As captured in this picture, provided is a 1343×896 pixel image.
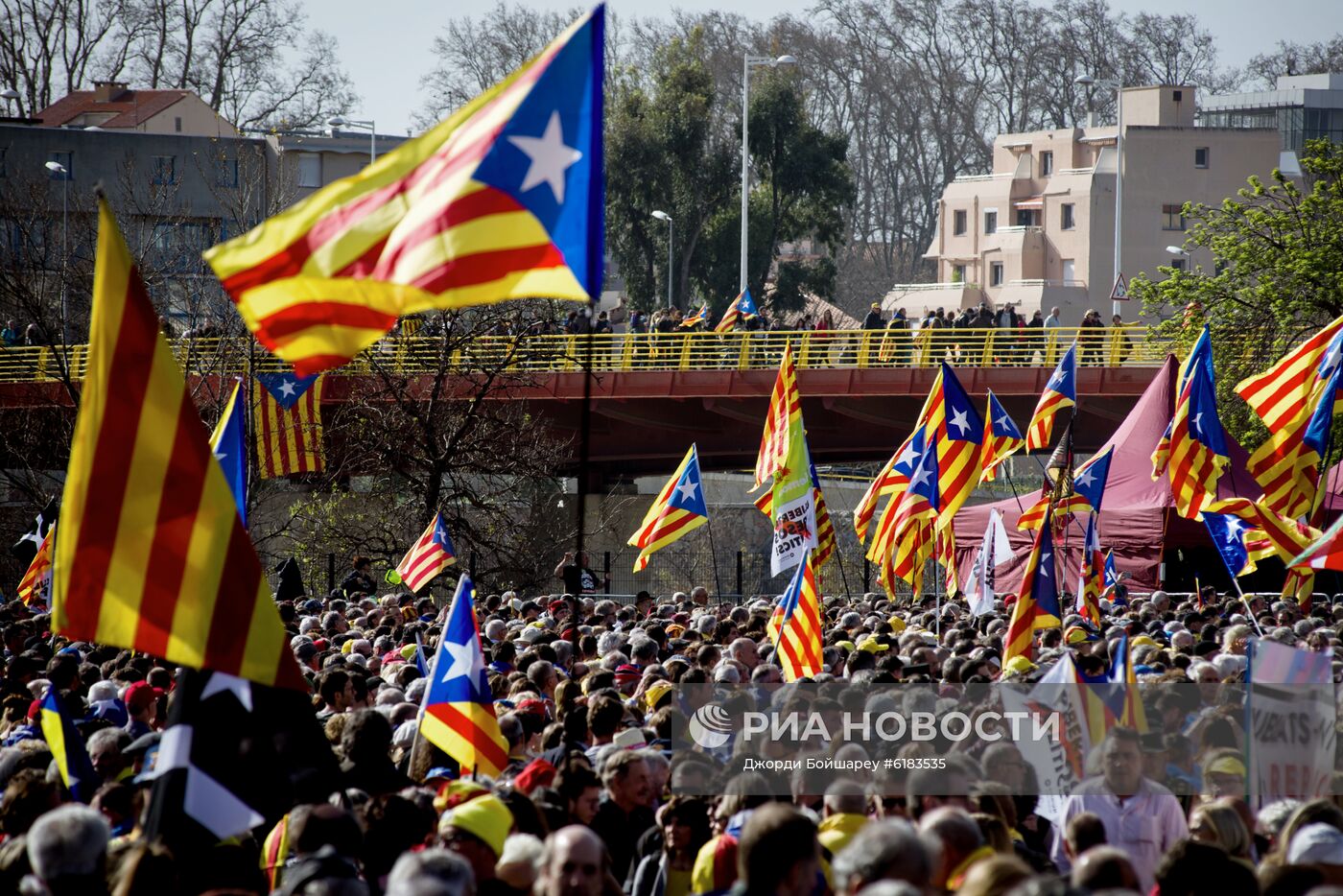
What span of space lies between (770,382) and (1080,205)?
127 feet

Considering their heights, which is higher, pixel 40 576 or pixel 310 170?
pixel 310 170

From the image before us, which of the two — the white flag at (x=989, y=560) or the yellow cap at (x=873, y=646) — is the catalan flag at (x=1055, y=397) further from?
the yellow cap at (x=873, y=646)

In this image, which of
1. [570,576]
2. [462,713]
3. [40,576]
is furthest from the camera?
[570,576]

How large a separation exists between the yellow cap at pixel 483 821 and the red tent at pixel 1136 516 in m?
17.8

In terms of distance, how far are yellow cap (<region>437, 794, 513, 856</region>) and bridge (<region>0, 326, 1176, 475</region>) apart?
98.5 ft

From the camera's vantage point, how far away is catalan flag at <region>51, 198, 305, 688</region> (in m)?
6.28

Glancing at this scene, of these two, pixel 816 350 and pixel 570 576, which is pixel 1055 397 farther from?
pixel 816 350

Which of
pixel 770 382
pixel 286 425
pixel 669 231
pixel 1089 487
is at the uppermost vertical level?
pixel 669 231

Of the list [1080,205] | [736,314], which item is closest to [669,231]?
[736,314]

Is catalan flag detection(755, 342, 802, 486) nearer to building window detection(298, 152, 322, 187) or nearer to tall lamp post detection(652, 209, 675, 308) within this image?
tall lamp post detection(652, 209, 675, 308)

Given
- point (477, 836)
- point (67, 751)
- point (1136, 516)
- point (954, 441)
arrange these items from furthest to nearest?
point (1136, 516), point (954, 441), point (67, 751), point (477, 836)

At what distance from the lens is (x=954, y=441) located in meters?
17.5

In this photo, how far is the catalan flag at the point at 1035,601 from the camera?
12.0 meters

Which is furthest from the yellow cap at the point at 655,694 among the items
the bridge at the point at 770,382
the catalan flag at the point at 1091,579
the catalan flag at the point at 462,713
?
the bridge at the point at 770,382
